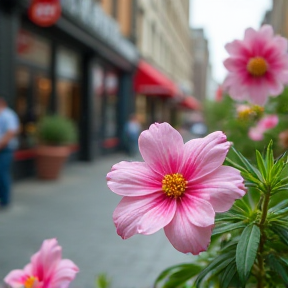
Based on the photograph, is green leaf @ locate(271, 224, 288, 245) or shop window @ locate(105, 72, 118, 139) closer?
green leaf @ locate(271, 224, 288, 245)

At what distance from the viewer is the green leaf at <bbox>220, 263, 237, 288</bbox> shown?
2.62 feet

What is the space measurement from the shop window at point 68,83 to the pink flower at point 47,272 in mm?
12150

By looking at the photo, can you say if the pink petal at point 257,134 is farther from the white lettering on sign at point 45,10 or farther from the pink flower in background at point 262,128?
the white lettering on sign at point 45,10

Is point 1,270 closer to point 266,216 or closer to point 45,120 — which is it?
point 266,216

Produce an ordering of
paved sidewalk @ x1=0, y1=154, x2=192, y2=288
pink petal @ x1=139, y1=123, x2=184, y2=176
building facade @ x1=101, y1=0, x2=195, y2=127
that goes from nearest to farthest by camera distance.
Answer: pink petal @ x1=139, y1=123, x2=184, y2=176, paved sidewalk @ x1=0, y1=154, x2=192, y2=288, building facade @ x1=101, y1=0, x2=195, y2=127

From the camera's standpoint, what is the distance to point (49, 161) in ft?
34.8

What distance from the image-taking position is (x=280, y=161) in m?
0.77

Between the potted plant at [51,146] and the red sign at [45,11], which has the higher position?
the red sign at [45,11]

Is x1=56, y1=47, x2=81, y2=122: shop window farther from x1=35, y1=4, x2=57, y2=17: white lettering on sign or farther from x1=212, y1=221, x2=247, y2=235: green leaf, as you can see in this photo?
x1=212, y1=221, x2=247, y2=235: green leaf

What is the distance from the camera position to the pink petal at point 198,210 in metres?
0.66

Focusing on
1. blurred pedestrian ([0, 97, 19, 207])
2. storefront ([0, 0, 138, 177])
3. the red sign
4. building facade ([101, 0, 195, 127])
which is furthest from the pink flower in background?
building facade ([101, 0, 195, 127])

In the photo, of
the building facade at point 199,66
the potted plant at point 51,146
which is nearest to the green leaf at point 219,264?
the potted plant at point 51,146

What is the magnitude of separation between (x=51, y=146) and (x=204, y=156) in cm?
1041

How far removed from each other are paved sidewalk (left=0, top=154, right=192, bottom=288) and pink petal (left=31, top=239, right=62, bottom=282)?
9.24 feet
